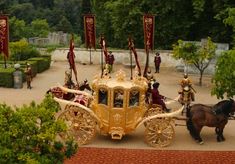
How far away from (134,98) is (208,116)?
255cm

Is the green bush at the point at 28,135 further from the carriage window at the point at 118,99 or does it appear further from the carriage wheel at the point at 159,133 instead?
the carriage wheel at the point at 159,133

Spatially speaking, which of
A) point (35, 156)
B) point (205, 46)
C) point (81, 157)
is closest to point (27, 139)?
point (35, 156)

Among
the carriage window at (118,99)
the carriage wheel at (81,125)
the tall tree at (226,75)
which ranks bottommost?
the carriage wheel at (81,125)

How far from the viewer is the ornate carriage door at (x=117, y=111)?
17406 mm

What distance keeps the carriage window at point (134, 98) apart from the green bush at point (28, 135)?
6.71 m

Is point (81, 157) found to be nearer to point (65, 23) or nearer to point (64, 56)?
point (64, 56)

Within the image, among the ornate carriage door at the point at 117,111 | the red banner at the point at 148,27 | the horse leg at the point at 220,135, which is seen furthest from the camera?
the red banner at the point at 148,27

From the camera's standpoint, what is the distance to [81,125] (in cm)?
1761

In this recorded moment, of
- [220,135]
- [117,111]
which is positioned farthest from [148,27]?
[117,111]

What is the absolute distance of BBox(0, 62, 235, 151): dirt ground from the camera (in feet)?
58.6

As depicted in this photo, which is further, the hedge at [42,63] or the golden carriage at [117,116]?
the hedge at [42,63]

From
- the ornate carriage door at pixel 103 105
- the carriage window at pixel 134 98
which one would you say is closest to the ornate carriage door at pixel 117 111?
the ornate carriage door at pixel 103 105

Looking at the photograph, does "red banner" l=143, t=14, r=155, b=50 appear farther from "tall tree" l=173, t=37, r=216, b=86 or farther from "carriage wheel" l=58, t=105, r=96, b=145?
"carriage wheel" l=58, t=105, r=96, b=145

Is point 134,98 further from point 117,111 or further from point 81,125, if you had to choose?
point 81,125
